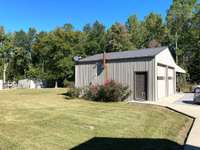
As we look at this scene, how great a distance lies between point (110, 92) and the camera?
15.6 metres

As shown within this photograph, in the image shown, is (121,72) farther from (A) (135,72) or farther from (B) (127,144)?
(B) (127,144)

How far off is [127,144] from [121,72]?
11.3 m

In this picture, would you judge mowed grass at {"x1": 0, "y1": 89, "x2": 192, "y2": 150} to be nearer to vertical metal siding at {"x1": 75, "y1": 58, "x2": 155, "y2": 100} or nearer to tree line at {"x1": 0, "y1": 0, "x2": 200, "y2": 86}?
vertical metal siding at {"x1": 75, "y1": 58, "x2": 155, "y2": 100}

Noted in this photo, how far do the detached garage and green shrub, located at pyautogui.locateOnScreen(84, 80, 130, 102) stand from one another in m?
0.69

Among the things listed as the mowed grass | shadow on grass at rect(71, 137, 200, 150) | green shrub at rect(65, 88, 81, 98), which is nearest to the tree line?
green shrub at rect(65, 88, 81, 98)

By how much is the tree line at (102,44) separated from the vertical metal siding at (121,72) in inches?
679

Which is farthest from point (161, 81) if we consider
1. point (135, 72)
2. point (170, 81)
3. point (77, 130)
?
point (77, 130)

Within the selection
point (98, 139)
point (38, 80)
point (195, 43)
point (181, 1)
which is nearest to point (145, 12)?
point (181, 1)

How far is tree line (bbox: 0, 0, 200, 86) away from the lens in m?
37.4

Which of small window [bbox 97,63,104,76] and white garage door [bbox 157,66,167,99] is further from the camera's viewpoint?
small window [bbox 97,63,104,76]

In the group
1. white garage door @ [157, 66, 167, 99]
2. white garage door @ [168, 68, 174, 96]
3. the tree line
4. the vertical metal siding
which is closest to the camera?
the vertical metal siding

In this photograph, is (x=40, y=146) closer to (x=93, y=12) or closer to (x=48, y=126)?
(x=48, y=126)

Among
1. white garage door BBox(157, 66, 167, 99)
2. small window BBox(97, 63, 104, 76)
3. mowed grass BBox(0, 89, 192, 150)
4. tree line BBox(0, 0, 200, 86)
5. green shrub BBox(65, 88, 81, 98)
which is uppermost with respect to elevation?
tree line BBox(0, 0, 200, 86)

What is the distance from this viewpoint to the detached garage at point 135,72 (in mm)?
15609
